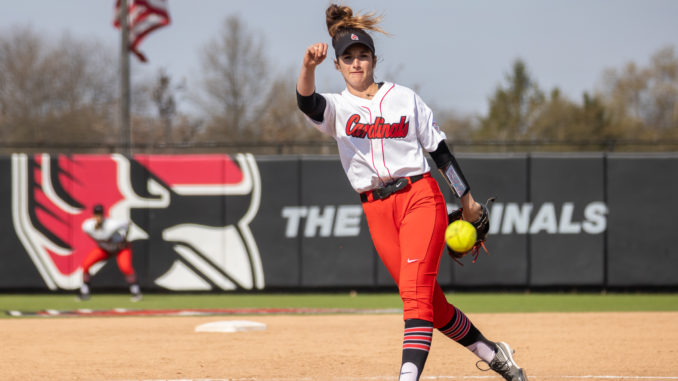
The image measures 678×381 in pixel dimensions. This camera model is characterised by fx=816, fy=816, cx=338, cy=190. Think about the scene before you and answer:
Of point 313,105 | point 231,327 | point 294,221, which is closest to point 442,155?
point 313,105

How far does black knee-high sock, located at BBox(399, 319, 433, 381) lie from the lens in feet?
12.8

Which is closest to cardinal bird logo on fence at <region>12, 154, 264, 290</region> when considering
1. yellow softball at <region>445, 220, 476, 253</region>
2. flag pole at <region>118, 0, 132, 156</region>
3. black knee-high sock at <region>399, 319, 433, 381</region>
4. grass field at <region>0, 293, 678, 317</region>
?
grass field at <region>0, 293, 678, 317</region>

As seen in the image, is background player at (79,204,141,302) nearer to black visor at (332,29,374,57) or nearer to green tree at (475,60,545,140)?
black visor at (332,29,374,57)

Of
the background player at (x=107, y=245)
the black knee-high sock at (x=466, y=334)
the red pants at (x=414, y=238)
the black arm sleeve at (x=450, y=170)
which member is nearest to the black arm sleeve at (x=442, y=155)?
the black arm sleeve at (x=450, y=170)

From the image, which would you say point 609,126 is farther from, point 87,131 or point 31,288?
point 31,288

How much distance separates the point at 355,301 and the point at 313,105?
8891 millimetres

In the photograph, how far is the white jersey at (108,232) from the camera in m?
12.7

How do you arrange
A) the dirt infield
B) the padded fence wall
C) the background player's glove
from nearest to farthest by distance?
the background player's glove < the dirt infield < the padded fence wall

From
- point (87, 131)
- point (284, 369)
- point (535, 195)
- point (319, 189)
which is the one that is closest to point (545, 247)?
point (535, 195)

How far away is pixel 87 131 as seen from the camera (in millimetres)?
36875

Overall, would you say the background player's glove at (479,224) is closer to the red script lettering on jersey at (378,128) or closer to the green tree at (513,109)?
the red script lettering on jersey at (378,128)

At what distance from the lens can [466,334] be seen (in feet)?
14.7

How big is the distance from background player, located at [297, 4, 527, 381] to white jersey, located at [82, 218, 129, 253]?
30.1 feet

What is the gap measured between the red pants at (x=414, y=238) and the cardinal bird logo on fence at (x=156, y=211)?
9.72m
